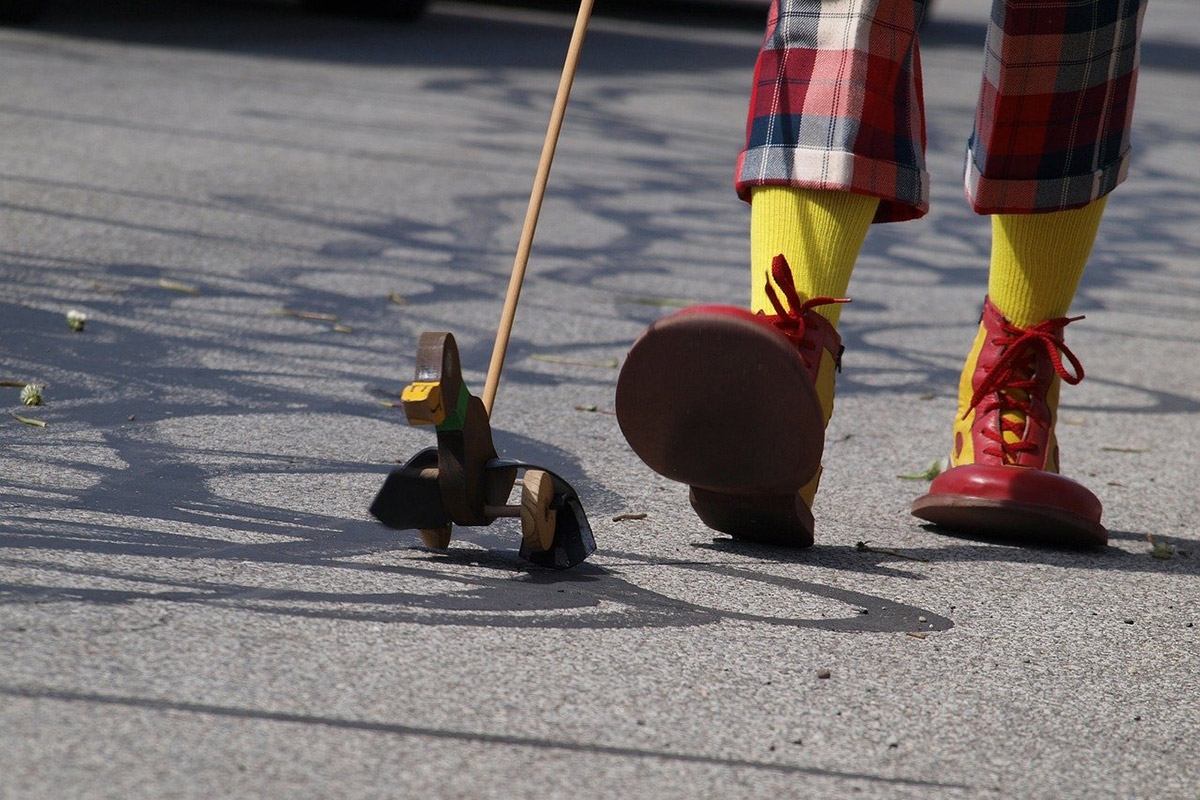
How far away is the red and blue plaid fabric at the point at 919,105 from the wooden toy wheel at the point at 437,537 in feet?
2.01

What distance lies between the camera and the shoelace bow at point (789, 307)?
194 centimetres

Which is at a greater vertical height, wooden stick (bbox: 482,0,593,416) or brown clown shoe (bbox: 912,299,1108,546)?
wooden stick (bbox: 482,0,593,416)

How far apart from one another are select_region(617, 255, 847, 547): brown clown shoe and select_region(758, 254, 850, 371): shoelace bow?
1.9 inches

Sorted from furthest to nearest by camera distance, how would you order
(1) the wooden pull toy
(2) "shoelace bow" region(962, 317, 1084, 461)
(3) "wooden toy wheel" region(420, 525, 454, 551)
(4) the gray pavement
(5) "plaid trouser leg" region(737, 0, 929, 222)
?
(2) "shoelace bow" region(962, 317, 1084, 461), (5) "plaid trouser leg" region(737, 0, 929, 222), (3) "wooden toy wheel" region(420, 525, 454, 551), (1) the wooden pull toy, (4) the gray pavement

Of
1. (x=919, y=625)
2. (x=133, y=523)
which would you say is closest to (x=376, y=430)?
(x=133, y=523)

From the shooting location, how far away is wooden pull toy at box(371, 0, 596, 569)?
174 cm

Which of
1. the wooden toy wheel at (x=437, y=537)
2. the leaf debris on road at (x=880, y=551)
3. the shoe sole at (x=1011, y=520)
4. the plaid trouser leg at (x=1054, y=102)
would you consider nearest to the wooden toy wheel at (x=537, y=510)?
the wooden toy wheel at (x=437, y=537)

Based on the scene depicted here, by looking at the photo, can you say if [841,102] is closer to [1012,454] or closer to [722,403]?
[722,403]

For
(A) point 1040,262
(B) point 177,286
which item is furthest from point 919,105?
(B) point 177,286

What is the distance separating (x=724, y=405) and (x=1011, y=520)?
56cm

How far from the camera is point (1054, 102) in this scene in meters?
2.21

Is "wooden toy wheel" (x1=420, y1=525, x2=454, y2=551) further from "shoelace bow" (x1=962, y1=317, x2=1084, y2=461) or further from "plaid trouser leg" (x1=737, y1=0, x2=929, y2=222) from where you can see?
"shoelace bow" (x1=962, y1=317, x2=1084, y2=461)

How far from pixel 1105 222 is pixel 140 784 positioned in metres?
4.89

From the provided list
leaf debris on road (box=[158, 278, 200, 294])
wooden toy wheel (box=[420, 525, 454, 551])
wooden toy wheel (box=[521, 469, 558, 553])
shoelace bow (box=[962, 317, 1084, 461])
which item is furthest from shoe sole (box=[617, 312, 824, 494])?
leaf debris on road (box=[158, 278, 200, 294])
